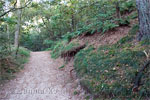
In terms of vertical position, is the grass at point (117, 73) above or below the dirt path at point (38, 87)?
above

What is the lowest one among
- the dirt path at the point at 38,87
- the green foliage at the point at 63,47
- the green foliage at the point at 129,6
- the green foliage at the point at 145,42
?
the dirt path at the point at 38,87

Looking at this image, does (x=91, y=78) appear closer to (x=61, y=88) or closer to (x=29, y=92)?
(x=61, y=88)

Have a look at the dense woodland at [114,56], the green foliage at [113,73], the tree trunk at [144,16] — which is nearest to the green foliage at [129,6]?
the dense woodland at [114,56]

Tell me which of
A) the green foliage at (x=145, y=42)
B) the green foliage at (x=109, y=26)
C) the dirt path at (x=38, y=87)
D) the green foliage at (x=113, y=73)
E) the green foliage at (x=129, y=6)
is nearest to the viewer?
the green foliage at (x=113, y=73)

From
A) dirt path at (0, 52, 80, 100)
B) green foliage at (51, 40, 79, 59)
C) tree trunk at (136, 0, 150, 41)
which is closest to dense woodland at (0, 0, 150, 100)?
tree trunk at (136, 0, 150, 41)

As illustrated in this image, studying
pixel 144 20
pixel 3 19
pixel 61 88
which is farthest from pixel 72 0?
pixel 61 88

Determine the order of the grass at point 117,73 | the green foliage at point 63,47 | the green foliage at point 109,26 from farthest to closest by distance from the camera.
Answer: the green foliage at point 63,47, the green foliage at point 109,26, the grass at point 117,73

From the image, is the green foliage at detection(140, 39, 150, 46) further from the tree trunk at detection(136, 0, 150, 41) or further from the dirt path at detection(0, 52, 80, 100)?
the dirt path at detection(0, 52, 80, 100)

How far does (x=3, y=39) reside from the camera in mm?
7758

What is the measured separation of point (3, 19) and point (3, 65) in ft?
8.69

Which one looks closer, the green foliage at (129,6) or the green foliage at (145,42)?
the green foliage at (145,42)

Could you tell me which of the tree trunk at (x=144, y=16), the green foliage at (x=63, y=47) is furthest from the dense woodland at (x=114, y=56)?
the green foliage at (x=63, y=47)

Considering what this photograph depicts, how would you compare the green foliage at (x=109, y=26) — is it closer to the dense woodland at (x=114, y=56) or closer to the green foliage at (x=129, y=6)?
the dense woodland at (x=114, y=56)

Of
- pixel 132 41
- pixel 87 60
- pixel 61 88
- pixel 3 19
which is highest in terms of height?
pixel 3 19
